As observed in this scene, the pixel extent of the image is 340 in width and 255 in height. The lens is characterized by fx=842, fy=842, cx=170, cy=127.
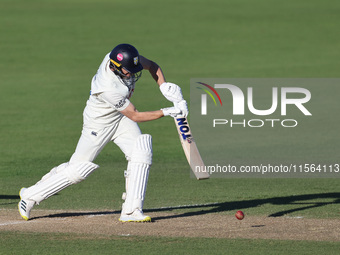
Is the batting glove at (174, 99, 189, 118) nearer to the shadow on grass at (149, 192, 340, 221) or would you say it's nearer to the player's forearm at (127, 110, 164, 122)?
the player's forearm at (127, 110, 164, 122)

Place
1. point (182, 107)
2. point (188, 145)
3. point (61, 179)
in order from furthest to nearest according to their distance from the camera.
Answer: point (188, 145) → point (61, 179) → point (182, 107)

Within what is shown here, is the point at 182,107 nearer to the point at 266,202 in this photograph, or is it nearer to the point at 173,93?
the point at 173,93

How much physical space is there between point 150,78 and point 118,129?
19.0 meters

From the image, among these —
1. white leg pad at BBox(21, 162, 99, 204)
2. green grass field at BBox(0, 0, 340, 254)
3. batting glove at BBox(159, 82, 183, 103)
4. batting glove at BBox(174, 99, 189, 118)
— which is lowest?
green grass field at BBox(0, 0, 340, 254)

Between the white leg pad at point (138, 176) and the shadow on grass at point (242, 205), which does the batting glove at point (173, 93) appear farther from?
the shadow on grass at point (242, 205)

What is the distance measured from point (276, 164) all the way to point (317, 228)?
6727mm

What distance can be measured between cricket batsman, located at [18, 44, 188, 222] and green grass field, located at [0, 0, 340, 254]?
973 mm

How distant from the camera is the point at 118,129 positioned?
9.86m

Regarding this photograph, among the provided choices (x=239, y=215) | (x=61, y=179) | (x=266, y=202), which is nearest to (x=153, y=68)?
(x=61, y=179)

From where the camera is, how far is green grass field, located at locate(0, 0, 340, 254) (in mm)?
10188

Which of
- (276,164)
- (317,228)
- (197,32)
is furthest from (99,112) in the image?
(197,32)

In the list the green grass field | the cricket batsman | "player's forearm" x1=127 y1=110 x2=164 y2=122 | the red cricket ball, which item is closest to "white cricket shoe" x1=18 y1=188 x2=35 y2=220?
the cricket batsman

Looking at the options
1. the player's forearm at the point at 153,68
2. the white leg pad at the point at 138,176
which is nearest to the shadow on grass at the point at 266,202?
the white leg pad at the point at 138,176

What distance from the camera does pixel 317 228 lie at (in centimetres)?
912
